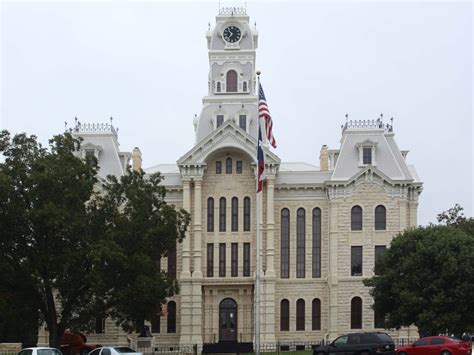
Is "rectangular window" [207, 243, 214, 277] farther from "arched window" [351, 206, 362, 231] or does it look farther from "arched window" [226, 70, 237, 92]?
"arched window" [226, 70, 237, 92]

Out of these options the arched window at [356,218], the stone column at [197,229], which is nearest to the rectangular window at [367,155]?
the arched window at [356,218]

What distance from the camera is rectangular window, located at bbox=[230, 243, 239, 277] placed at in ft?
207

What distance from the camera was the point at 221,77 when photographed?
68688 millimetres

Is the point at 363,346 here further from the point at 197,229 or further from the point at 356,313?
the point at 197,229

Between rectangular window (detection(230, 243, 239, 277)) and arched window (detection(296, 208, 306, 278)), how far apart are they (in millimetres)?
4617

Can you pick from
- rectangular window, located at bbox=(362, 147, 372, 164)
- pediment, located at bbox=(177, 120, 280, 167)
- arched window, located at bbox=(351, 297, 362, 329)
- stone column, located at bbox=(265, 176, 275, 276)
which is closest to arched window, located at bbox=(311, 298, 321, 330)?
arched window, located at bbox=(351, 297, 362, 329)

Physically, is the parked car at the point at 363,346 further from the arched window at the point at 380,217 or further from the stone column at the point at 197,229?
the arched window at the point at 380,217

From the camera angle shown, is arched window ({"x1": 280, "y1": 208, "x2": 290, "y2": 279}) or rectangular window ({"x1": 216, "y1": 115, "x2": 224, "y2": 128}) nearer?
arched window ({"x1": 280, "y1": 208, "x2": 290, "y2": 279})

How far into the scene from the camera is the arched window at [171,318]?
207 feet

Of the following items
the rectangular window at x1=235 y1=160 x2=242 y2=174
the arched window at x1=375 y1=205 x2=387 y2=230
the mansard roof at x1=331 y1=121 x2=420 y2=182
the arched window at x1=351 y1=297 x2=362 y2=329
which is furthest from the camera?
the rectangular window at x1=235 y1=160 x2=242 y2=174

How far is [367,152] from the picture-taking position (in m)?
64.5

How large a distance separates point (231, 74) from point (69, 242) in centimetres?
2903

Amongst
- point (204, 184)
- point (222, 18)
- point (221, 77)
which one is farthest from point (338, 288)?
point (222, 18)

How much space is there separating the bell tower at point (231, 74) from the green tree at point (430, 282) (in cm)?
1934
